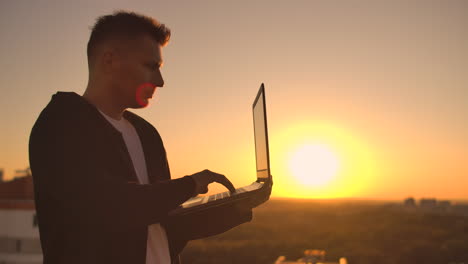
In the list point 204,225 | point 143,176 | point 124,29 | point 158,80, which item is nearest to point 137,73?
point 158,80

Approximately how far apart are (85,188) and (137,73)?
1.57 ft

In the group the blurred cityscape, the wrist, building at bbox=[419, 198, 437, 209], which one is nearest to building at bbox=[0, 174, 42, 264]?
the blurred cityscape

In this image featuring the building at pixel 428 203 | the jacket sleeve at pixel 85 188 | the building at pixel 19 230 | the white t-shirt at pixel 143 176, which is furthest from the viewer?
the building at pixel 428 203

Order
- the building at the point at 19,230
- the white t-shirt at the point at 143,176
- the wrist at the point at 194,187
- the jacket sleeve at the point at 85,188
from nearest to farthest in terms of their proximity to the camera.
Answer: the jacket sleeve at the point at 85,188
the wrist at the point at 194,187
the white t-shirt at the point at 143,176
the building at the point at 19,230

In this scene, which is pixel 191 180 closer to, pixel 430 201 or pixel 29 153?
pixel 29 153

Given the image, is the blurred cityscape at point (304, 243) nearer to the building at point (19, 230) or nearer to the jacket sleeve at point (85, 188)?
the building at point (19, 230)

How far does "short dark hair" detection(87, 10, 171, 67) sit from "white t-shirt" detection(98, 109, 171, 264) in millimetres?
264

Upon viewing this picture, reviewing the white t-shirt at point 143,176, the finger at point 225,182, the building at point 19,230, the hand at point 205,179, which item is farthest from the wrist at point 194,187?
the building at point 19,230

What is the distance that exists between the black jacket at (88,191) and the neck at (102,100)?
0.17 metres

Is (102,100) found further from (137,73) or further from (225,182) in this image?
(225,182)

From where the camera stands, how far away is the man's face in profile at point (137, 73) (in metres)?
1.53

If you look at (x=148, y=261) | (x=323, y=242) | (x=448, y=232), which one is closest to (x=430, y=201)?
(x=448, y=232)

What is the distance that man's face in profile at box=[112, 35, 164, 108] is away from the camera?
60.1 inches

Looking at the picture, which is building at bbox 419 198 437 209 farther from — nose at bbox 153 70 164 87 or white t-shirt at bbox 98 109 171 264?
nose at bbox 153 70 164 87
